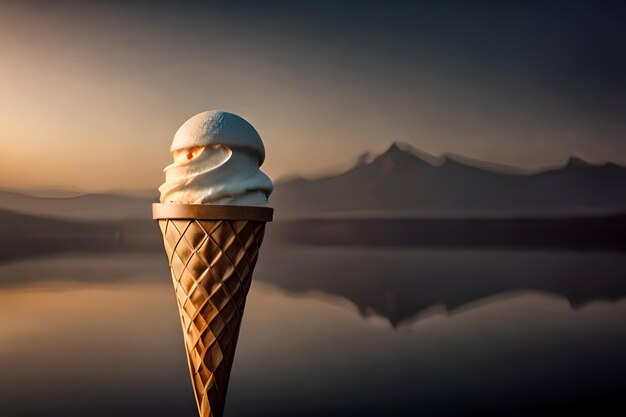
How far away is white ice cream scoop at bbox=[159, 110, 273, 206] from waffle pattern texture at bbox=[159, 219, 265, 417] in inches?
5.8

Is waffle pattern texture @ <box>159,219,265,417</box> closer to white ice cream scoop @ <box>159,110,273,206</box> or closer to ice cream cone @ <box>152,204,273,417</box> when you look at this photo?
ice cream cone @ <box>152,204,273,417</box>

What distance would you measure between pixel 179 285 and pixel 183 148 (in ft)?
2.44

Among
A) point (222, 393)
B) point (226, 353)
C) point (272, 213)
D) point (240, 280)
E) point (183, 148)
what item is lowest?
point (222, 393)

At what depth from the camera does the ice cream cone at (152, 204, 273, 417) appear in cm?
239

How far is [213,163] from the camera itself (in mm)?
2473

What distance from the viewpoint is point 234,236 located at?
95.2 inches

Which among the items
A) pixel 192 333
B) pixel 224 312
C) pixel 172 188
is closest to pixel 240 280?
pixel 224 312

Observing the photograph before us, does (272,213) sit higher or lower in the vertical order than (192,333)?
higher

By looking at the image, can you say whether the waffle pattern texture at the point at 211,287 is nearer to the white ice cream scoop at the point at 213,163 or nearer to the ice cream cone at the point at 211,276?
the ice cream cone at the point at 211,276

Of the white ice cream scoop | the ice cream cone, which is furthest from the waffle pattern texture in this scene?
the white ice cream scoop

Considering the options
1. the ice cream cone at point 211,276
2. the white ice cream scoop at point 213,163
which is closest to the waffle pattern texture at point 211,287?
the ice cream cone at point 211,276

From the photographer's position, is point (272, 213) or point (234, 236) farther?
point (272, 213)

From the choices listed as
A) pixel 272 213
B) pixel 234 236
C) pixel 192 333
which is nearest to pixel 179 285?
pixel 192 333

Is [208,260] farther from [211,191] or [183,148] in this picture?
[183,148]
